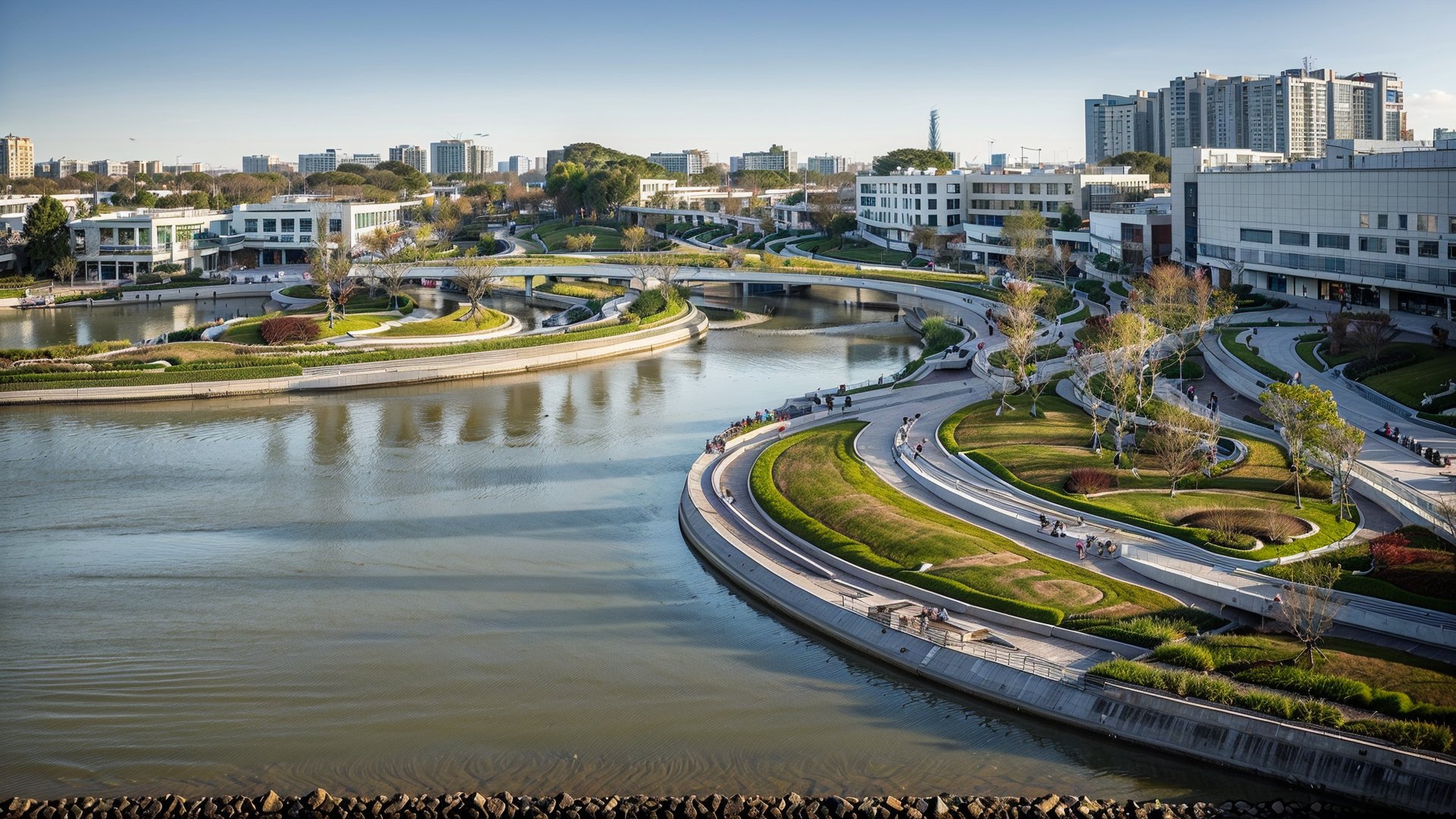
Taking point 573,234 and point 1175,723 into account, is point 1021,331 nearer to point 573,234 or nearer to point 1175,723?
point 1175,723

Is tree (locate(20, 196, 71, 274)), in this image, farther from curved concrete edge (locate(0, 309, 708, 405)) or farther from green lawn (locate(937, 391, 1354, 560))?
green lawn (locate(937, 391, 1354, 560))

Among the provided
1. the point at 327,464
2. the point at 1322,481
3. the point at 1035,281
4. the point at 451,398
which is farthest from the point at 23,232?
the point at 1322,481

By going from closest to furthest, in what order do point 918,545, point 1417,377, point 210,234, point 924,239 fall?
point 918,545, point 1417,377, point 924,239, point 210,234

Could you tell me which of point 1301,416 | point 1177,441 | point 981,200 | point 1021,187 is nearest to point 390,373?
point 1177,441

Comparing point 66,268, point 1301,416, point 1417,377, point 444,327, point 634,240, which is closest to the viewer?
point 1301,416

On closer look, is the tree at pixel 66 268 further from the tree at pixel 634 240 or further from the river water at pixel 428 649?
the river water at pixel 428 649

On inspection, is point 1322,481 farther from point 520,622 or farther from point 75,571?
point 75,571

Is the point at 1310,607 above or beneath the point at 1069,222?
beneath
